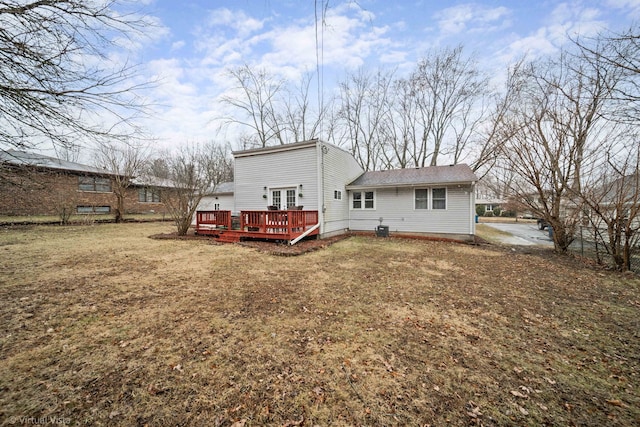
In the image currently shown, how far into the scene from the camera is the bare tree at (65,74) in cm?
260

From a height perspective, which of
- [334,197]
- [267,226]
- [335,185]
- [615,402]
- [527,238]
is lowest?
[615,402]

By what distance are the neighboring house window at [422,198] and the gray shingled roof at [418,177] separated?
54 centimetres

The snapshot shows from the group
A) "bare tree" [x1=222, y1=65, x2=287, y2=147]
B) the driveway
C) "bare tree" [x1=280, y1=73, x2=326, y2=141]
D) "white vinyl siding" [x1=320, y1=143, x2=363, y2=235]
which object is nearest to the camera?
"white vinyl siding" [x1=320, y1=143, x2=363, y2=235]

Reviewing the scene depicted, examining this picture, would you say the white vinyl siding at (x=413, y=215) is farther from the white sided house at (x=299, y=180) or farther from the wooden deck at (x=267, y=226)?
the wooden deck at (x=267, y=226)

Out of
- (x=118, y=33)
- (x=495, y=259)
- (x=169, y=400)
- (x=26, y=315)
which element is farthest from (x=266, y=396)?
(x=495, y=259)

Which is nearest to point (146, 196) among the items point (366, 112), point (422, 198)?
point (366, 112)

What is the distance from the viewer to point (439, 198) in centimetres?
1170

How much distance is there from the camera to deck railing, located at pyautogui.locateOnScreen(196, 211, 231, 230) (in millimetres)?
11201

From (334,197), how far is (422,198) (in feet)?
14.4

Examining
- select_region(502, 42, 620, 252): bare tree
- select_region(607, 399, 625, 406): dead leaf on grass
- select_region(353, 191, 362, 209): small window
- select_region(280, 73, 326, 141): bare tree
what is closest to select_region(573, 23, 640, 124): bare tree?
select_region(502, 42, 620, 252): bare tree

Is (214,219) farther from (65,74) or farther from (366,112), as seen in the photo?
(366,112)

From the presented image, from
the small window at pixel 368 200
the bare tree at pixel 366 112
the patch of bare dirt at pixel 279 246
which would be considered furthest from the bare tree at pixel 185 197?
the bare tree at pixel 366 112

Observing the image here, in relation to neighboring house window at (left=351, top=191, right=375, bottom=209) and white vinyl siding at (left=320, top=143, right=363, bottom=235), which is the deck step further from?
neighboring house window at (left=351, top=191, right=375, bottom=209)

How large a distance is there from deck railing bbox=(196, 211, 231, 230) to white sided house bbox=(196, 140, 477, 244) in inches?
1.9
